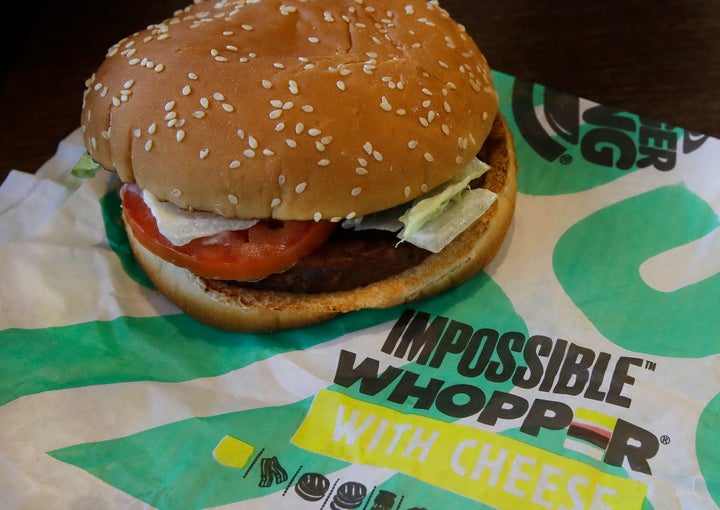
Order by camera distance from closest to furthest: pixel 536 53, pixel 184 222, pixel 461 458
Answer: pixel 461 458
pixel 184 222
pixel 536 53

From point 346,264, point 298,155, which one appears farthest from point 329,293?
→ point 298,155

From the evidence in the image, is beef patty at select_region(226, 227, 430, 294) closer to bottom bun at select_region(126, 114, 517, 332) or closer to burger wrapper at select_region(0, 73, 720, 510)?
bottom bun at select_region(126, 114, 517, 332)

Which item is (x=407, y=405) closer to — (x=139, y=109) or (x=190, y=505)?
(x=190, y=505)

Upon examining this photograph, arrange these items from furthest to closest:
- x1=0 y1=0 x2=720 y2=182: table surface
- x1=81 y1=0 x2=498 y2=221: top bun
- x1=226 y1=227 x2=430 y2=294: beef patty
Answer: x1=0 y1=0 x2=720 y2=182: table surface
x1=226 y1=227 x2=430 y2=294: beef patty
x1=81 y1=0 x2=498 y2=221: top bun

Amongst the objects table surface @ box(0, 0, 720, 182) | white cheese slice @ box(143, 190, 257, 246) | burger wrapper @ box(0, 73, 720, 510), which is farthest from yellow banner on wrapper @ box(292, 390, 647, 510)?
table surface @ box(0, 0, 720, 182)

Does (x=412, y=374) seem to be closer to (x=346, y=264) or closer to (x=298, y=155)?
(x=346, y=264)
